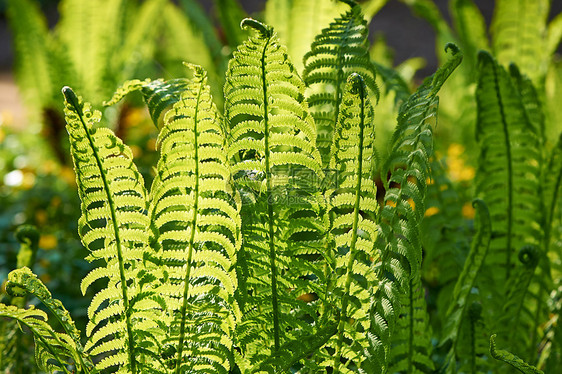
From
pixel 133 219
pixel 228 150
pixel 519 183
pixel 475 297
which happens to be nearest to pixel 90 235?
pixel 133 219

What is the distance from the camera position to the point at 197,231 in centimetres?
72

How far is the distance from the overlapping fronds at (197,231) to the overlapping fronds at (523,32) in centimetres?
137

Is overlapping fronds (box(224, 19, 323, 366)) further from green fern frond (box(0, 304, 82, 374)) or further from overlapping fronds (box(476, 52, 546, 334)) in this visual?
overlapping fronds (box(476, 52, 546, 334))

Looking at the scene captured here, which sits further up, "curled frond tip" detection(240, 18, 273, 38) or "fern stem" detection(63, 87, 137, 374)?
"curled frond tip" detection(240, 18, 273, 38)

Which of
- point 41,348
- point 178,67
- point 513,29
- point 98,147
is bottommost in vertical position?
point 41,348

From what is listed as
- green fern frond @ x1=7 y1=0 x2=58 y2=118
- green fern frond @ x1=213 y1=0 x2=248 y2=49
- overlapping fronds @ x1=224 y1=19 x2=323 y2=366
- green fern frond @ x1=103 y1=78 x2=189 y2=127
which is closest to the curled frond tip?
overlapping fronds @ x1=224 y1=19 x2=323 y2=366

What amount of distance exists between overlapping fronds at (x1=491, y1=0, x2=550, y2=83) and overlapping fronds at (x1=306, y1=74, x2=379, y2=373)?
1242 millimetres

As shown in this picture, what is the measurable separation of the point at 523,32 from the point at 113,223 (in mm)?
1507

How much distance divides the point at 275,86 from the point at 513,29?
133cm

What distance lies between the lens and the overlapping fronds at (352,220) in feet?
2.32

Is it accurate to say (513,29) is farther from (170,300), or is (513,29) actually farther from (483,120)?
(170,300)

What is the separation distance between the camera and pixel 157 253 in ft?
2.40

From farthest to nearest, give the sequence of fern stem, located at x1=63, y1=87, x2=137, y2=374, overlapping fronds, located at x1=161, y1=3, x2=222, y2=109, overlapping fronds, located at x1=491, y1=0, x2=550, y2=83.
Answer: overlapping fronds, located at x1=161, y1=3, x2=222, y2=109 → overlapping fronds, located at x1=491, y1=0, x2=550, y2=83 → fern stem, located at x1=63, y1=87, x2=137, y2=374

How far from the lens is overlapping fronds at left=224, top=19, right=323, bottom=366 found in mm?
705
